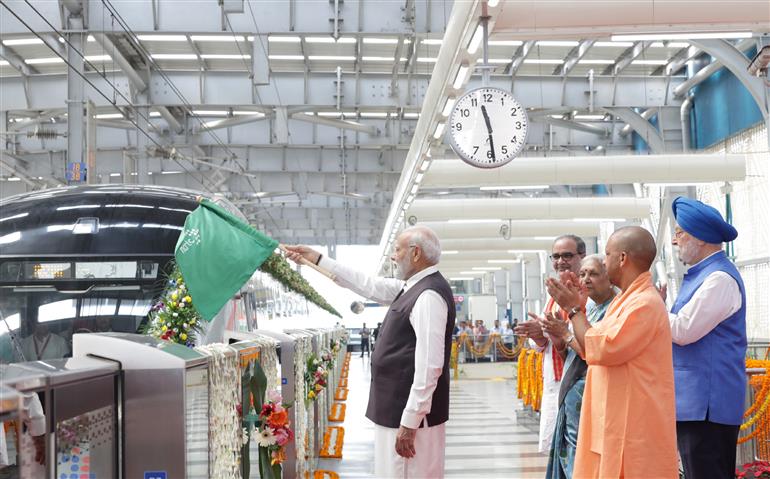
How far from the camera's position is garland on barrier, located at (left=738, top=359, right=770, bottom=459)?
6211mm

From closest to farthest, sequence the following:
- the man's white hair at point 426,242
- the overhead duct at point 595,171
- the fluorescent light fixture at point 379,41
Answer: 1. the man's white hair at point 426,242
2. the overhead duct at point 595,171
3. the fluorescent light fixture at point 379,41

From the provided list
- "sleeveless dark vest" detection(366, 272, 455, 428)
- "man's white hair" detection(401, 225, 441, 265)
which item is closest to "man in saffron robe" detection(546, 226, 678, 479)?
"sleeveless dark vest" detection(366, 272, 455, 428)

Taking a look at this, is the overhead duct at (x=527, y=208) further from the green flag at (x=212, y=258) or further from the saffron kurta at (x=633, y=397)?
the saffron kurta at (x=633, y=397)

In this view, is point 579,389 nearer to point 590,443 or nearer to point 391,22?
point 590,443

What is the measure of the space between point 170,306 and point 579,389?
2.66 metres

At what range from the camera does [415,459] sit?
4195mm

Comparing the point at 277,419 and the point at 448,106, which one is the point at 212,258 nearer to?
the point at 277,419

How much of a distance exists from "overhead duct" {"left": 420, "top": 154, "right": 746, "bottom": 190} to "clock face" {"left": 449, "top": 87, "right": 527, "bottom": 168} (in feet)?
22.2

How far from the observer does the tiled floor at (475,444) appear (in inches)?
348

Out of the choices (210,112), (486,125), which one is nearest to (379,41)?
(210,112)

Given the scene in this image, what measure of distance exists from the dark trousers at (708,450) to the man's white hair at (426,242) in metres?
1.44

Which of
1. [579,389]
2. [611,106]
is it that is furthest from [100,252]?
[611,106]

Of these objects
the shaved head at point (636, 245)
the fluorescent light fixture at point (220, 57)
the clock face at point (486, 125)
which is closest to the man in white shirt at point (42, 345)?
the shaved head at point (636, 245)

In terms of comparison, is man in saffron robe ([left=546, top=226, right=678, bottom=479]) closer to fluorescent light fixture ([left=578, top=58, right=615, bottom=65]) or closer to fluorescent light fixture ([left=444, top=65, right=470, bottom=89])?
fluorescent light fixture ([left=444, top=65, right=470, bottom=89])
